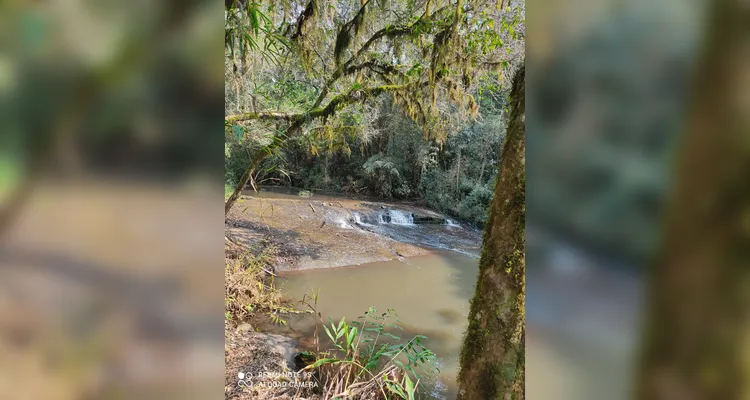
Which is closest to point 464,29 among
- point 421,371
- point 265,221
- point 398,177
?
point 421,371

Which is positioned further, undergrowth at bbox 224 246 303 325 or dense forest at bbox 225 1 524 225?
undergrowth at bbox 224 246 303 325

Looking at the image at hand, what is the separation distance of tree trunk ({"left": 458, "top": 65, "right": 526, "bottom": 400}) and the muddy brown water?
1.51 meters

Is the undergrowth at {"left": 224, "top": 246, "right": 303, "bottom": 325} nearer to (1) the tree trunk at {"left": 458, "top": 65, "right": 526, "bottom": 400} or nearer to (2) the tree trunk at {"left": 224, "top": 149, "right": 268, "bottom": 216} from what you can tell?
(2) the tree trunk at {"left": 224, "top": 149, "right": 268, "bottom": 216}

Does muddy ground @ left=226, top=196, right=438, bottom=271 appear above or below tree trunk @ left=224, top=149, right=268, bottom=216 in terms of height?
below

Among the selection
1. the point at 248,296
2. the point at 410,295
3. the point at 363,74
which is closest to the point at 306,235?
the point at 410,295

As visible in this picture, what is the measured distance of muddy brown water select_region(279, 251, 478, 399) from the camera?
3.41m

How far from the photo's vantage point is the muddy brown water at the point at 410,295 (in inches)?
134

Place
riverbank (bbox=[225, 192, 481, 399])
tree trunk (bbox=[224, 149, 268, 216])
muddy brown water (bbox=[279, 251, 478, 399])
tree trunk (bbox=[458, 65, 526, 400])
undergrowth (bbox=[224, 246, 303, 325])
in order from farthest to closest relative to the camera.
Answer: muddy brown water (bbox=[279, 251, 478, 399]), undergrowth (bbox=[224, 246, 303, 325]), riverbank (bbox=[225, 192, 481, 399]), tree trunk (bbox=[224, 149, 268, 216]), tree trunk (bbox=[458, 65, 526, 400])

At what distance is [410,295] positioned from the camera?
15.2 ft

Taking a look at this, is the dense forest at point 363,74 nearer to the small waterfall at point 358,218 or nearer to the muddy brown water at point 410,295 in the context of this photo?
the muddy brown water at point 410,295
